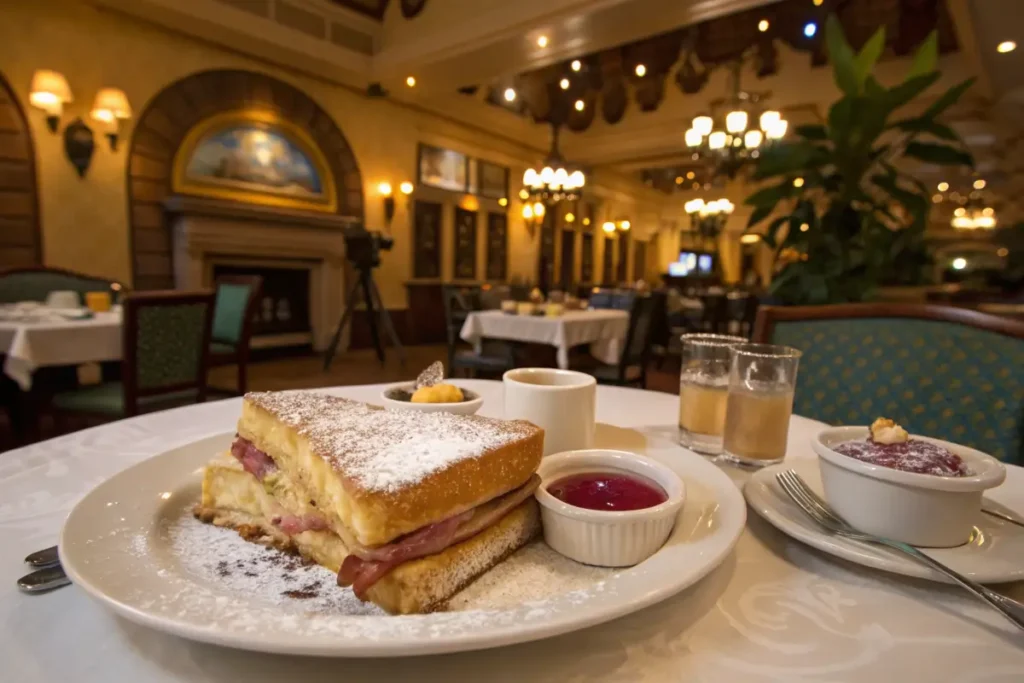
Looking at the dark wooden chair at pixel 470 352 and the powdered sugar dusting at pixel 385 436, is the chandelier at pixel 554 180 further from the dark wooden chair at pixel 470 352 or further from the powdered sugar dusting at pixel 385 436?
the powdered sugar dusting at pixel 385 436

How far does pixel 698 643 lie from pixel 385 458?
0.32 metres

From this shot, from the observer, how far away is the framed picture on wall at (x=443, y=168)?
8.28 meters

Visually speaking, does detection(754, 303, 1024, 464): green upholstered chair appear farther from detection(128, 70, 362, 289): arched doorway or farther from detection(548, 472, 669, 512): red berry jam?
detection(128, 70, 362, 289): arched doorway

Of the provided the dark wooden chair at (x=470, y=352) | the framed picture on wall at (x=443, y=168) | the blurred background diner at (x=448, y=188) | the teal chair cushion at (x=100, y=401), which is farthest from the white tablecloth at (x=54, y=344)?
the framed picture on wall at (x=443, y=168)

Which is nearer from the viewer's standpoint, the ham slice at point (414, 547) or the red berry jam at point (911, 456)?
the ham slice at point (414, 547)

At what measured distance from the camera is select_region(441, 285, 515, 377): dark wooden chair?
4.12 metres

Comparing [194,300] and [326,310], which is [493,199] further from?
[194,300]

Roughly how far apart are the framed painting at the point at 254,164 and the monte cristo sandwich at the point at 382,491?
6.09 meters

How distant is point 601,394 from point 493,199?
8.75 m

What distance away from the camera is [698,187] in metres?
15.1

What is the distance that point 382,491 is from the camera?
46cm

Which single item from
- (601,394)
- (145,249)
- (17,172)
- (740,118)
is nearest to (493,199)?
(740,118)

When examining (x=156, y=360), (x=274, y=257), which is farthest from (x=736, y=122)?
(x=156, y=360)

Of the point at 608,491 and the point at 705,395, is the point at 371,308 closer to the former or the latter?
the point at 705,395
